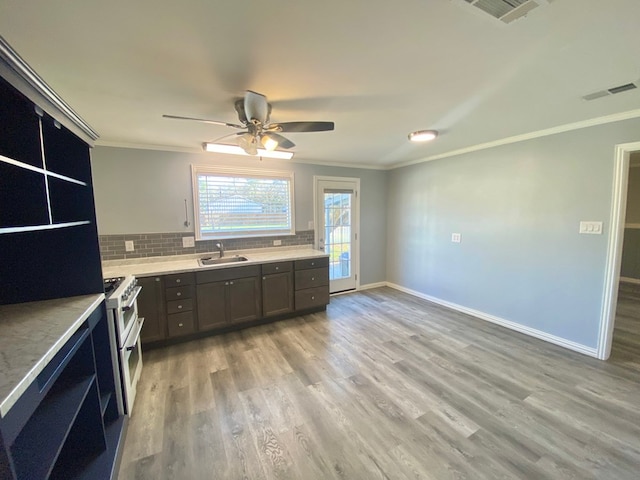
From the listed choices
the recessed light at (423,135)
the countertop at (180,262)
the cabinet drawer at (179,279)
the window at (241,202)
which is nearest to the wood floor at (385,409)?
the cabinet drawer at (179,279)

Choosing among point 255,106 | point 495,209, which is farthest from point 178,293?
point 495,209

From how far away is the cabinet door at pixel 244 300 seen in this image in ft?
10.5

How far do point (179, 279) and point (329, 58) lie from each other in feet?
8.36

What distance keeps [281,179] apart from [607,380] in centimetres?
408

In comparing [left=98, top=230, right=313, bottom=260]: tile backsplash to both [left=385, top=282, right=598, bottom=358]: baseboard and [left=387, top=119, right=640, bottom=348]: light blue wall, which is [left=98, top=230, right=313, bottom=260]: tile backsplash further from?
[left=385, top=282, right=598, bottom=358]: baseboard

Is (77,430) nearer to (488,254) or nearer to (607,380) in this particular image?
(607,380)

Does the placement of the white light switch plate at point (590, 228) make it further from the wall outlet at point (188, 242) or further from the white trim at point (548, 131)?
the wall outlet at point (188, 242)

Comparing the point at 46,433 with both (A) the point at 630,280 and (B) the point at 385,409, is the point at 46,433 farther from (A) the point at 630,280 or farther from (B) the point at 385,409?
(A) the point at 630,280

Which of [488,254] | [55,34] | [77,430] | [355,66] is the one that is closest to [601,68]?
[355,66]

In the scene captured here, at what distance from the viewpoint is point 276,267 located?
11.4 feet

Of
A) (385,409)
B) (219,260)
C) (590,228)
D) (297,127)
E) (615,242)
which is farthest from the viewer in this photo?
(219,260)

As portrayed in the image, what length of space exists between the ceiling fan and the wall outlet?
5.55 feet

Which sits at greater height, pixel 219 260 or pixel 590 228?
pixel 590 228

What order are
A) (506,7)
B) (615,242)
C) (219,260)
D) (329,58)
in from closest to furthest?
(506,7) < (329,58) < (615,242) < (219,260)
